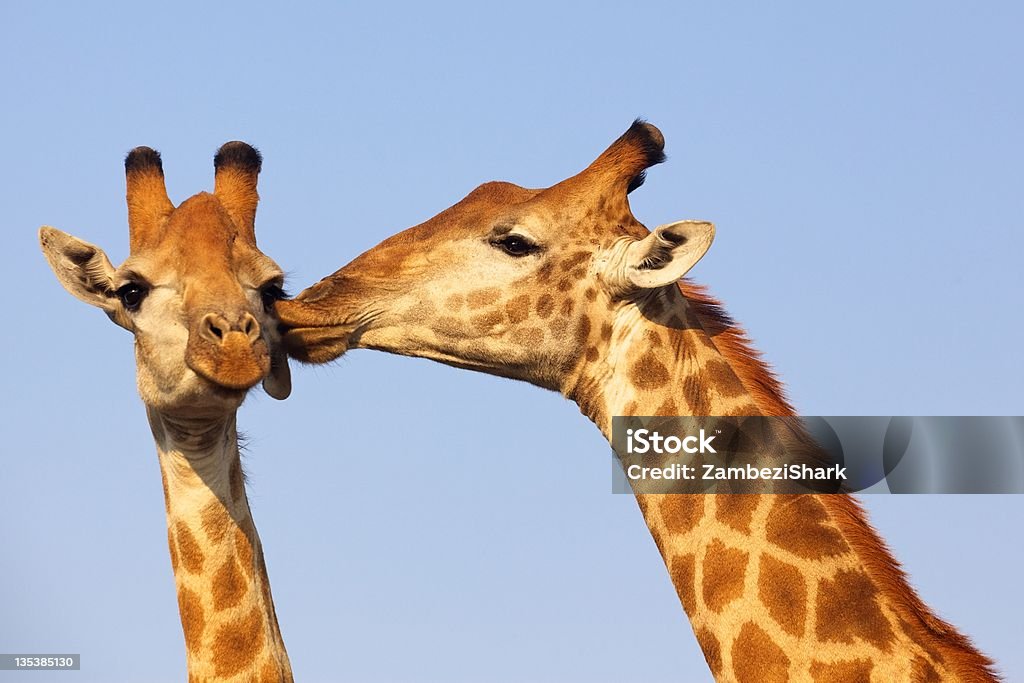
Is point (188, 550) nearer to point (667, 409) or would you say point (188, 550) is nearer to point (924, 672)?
point (667, 409)

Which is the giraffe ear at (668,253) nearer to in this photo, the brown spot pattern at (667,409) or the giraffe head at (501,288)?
the giraffe head at (501,288)

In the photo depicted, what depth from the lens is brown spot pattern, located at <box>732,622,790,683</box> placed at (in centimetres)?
954

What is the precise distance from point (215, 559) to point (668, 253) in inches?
153

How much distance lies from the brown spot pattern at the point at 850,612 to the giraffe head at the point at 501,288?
Result: 2479 mm

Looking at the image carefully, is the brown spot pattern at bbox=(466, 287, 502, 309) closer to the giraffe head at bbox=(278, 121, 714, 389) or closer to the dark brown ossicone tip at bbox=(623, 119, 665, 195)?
the giraffe head at bbox=(278, 121, 714, 389)

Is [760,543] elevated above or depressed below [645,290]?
below

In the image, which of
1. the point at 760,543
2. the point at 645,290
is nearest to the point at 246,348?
the point at 645,290

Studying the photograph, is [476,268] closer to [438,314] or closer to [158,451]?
[438,314]

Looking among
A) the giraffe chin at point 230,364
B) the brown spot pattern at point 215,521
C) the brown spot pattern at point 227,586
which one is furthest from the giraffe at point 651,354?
the brown spot pattern at point 227,586

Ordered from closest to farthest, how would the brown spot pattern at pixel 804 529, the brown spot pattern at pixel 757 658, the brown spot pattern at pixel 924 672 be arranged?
the brown spot pattern at pixel 924 672, the brown spot pattern at pixel 757 658, the brown spot pattern at pixel 804 529

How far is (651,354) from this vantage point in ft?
35.3

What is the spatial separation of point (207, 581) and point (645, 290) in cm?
378

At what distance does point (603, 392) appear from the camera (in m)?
10.9

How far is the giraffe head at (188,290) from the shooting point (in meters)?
10.0
